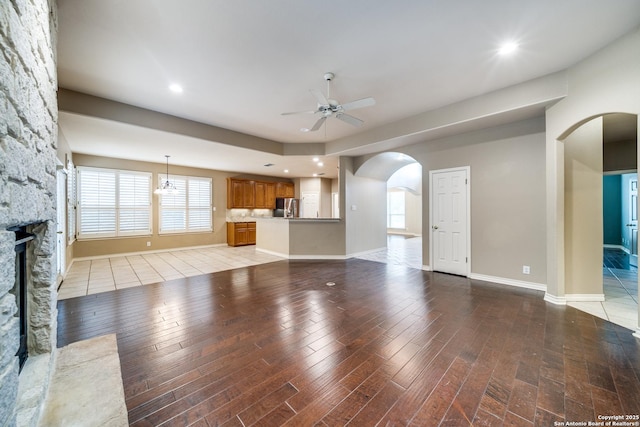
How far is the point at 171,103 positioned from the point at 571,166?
19.5 ft

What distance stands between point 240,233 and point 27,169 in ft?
24.7

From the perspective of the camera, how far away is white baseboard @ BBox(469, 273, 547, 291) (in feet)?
12.4

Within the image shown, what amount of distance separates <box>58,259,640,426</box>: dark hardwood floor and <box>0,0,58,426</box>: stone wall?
2.49 feet

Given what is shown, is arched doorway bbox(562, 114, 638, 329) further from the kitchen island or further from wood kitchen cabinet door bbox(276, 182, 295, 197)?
wood kitchen cabinet door bbox(276, 182, 295, 197)

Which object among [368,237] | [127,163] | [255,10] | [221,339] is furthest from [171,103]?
[368,237]

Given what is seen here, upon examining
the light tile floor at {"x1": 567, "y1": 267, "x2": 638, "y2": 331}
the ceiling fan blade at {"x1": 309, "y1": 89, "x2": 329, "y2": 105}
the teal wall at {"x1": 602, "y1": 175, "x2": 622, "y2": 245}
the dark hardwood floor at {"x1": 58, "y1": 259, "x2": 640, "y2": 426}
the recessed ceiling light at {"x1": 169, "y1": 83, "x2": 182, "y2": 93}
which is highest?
the recessed ceiling light at {"x1": 169, "y1": 83, "x2": 182, "y2": 93}

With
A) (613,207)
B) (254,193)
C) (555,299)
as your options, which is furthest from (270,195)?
(613,207)

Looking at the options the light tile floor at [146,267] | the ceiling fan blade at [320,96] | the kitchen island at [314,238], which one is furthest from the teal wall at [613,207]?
the light tile floor at [146,267]

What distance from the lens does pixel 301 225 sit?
20.8ft

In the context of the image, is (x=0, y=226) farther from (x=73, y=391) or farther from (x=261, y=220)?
(x=261, y=220)

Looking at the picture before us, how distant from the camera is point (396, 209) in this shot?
41.7ft

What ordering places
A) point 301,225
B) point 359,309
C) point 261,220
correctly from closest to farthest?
point 359,309 < point 301,225 < point 261,220

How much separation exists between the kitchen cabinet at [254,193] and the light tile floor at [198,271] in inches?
74.6

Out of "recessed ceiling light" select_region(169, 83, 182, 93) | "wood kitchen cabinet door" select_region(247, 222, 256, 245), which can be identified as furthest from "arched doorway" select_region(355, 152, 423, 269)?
"wood kitchen cabinet door" select_region(247, 222, 256, 245)
